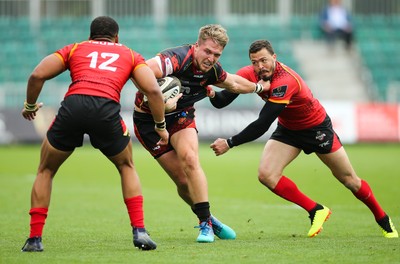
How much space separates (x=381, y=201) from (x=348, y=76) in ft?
65.1

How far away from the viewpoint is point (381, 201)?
1320cm

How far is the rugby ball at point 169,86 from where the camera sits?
880 centimetres

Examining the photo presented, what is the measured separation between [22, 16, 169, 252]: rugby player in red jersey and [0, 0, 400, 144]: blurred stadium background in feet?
70.0

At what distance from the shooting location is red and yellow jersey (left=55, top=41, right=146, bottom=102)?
7.90 meters

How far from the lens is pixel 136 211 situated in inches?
318

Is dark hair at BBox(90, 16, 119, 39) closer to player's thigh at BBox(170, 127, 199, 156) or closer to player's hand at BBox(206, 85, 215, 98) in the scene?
player's thigh at BBox(170, 127, 199, 156)

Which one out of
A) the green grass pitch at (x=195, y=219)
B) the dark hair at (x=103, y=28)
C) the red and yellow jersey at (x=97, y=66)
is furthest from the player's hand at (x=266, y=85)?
the dark hair at (x=103, y=28)

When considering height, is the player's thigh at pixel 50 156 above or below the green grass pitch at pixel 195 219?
above

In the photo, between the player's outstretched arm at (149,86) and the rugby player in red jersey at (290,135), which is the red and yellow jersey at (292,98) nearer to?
the rugby player in red jersey at (290,135)

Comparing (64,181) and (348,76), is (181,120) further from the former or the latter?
(348,76)

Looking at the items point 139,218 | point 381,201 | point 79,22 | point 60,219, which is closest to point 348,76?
point 79,22

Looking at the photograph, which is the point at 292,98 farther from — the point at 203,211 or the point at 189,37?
the point at 189,37

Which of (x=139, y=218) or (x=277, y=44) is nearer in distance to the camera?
(x=139, y=218)

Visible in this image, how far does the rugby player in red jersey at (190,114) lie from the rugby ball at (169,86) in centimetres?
8
